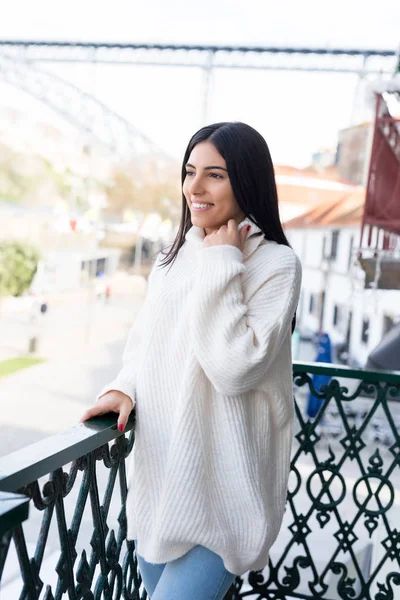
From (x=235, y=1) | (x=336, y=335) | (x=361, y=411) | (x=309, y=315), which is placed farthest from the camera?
(x=235, y=1)

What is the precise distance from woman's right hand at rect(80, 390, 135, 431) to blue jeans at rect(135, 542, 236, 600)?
0.24 metres

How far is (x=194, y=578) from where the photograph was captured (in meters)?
1.05

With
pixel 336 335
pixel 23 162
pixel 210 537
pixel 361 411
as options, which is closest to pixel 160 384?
pixel 210 537

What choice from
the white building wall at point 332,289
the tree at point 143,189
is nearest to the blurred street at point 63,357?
the tree at point 143,189

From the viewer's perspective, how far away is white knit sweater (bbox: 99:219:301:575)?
1006 mm

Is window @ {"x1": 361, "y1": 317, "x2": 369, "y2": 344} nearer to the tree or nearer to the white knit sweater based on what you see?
the tree

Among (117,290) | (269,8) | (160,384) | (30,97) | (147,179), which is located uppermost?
(269,8)

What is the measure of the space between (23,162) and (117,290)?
621 centimetres

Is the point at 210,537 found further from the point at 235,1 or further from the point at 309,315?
the point at 235,1

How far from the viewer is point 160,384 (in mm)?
1105

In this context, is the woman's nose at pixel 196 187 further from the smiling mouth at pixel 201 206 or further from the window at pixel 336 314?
the window at pixel 336 314

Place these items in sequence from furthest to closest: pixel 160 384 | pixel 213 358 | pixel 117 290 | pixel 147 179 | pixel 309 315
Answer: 1. pixel 117 290
2. pixel 147 179
3. pixel 309 315
4. pixel 160 384
5. pixel 213 358

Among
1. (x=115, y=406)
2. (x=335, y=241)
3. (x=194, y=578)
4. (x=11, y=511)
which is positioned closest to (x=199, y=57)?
(x=335, y=241)

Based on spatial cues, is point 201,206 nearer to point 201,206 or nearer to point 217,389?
point 201,206
